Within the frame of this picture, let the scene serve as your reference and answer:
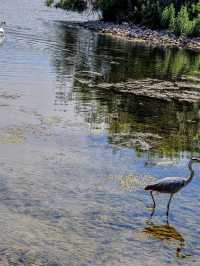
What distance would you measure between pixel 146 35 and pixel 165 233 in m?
53.4

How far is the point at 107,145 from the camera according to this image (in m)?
21.4

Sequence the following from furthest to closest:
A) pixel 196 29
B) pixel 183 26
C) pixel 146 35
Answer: pixel 196 29
pixel 183 26
pixel 146 35

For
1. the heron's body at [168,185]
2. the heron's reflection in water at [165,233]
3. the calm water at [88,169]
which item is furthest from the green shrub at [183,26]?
the heron's reflection in water at [165,233]

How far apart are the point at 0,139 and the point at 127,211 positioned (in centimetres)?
693

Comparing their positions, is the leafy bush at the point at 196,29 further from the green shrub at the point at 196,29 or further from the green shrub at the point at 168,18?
the green shrub at the point at 168,18

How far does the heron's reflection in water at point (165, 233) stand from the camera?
1423 cm

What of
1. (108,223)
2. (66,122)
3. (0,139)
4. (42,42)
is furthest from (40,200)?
(42,42)

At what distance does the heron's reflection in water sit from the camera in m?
14.2

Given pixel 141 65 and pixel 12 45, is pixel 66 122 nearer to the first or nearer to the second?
pixel 141 65

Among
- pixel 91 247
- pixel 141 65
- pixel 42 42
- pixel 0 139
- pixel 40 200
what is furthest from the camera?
pixel 42 42

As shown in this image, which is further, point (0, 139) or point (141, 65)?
point (141, 65)

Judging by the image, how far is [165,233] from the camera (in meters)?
14.6

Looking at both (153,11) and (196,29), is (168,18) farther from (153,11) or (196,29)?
(196,29)

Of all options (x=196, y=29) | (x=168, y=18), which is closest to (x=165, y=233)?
(x=196, y=29)
